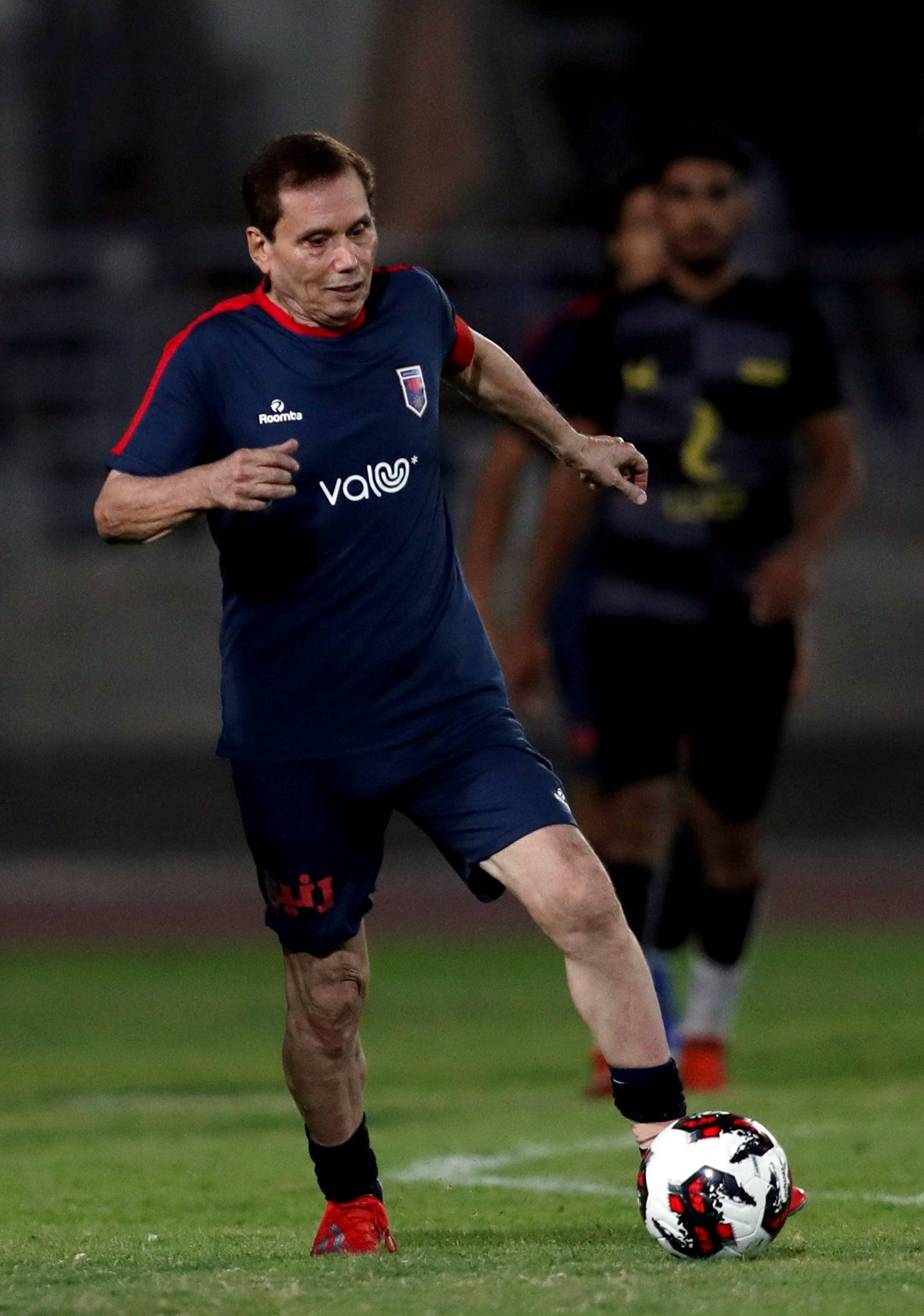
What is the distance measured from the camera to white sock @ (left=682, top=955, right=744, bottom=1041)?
8383 millimetres

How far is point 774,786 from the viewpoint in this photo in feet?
55.0

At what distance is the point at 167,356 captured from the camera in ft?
16.8

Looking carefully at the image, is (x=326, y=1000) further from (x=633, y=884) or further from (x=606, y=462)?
(x=633, y=884)

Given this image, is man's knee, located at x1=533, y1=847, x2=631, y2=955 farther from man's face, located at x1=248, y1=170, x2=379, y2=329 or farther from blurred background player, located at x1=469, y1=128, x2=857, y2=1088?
blurred background player, located at x1=469, y1=128, x2=857, y2=1088

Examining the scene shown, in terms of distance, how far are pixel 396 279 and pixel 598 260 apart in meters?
13.9

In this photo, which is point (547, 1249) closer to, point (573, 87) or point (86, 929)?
point (86, 929)

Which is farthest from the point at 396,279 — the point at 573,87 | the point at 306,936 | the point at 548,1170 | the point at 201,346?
the point at 573,87

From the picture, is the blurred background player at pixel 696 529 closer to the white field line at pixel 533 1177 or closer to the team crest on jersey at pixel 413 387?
the white field line at pixel 533 1177

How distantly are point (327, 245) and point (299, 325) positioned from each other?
0.67 feet

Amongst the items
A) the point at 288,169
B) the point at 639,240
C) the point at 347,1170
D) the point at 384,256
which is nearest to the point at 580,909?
the point at 347,1170

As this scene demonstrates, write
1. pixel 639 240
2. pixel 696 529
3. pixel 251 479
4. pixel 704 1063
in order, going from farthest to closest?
pixel 639 240
pixel 704 1063
pixel 696 529
pixel 251 479

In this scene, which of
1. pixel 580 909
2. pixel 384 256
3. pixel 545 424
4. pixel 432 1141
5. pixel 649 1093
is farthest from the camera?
pixel 384 256

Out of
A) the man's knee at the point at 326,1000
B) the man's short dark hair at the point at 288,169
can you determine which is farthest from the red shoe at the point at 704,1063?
the man's short dark hair at the point at 288,169

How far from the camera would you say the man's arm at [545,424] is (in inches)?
216
